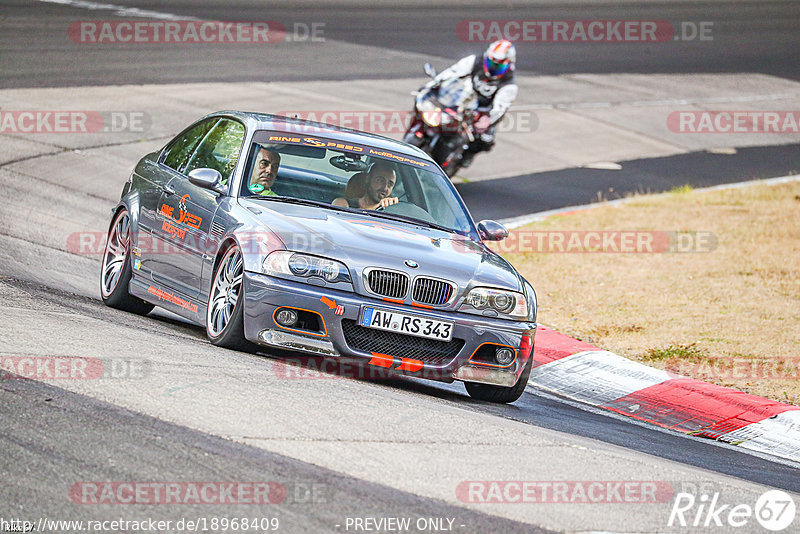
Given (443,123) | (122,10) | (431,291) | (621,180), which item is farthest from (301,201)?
(122,10)

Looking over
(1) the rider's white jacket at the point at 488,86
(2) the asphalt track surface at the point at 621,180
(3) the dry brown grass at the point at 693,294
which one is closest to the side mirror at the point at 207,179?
(3) the dry brown grass at the point at 693,294

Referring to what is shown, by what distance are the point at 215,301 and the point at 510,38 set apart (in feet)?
78.1

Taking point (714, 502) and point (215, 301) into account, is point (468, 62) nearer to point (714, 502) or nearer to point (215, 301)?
point (215, 301)

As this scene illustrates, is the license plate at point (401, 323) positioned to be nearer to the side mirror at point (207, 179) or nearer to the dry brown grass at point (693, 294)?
the side mirror at point (207, 179)

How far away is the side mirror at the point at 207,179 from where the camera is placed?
801cm

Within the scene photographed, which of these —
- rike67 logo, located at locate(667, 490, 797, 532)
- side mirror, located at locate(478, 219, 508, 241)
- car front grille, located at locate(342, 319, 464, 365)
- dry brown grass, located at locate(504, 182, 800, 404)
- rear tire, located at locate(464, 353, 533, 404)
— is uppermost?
side mirror, located at locate(478, 219, 508, 241)

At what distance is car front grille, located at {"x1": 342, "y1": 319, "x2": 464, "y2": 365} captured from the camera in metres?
7.09

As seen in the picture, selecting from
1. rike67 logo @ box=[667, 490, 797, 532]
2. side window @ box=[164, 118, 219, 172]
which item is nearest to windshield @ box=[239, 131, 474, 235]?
side window @ box=[164, 118, 219, 172]

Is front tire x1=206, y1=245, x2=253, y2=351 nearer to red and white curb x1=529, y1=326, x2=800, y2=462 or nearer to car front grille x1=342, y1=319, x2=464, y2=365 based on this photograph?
car front grille x1=342, y1=319, x2=464, y2=365

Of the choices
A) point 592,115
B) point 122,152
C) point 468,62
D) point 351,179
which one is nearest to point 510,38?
point 592,115

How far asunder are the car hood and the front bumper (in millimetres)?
215

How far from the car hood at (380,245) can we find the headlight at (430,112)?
8.23 meters

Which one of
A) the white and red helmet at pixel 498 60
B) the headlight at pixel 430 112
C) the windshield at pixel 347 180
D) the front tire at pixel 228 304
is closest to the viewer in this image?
the front tire at pixel 228 304

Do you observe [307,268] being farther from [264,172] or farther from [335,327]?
[264,172]
